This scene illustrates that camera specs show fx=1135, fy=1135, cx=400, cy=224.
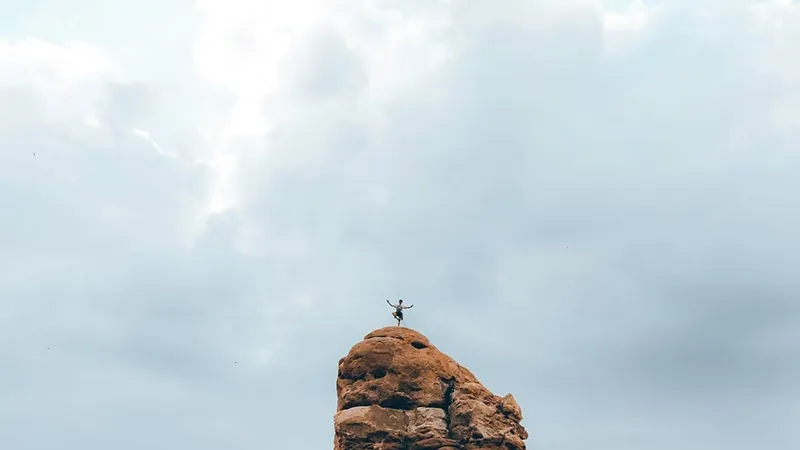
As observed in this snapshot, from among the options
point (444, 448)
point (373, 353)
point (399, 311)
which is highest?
point (399, 311)

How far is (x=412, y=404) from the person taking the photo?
71.4 metres

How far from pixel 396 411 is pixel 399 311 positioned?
1024 centimetres

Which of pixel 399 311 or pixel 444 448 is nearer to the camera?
pixel 444 448

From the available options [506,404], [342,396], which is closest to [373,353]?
[342,396]

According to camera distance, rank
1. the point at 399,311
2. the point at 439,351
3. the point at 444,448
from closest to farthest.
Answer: the point at 444,448, the point at 439,351, the point at 399,311

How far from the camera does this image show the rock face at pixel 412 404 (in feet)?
228

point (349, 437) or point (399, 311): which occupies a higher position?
point (399, 311)

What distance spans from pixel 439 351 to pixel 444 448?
7686 mm

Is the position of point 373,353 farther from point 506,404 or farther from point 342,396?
point 506,404

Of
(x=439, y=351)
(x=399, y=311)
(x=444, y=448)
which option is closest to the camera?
(x=444, y=448)

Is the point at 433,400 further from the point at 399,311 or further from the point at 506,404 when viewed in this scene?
the point at 399,311

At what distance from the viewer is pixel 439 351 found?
2948 inches

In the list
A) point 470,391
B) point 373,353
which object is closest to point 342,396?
point 373,353

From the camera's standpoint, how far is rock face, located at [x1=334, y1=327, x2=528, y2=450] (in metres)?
69.6
